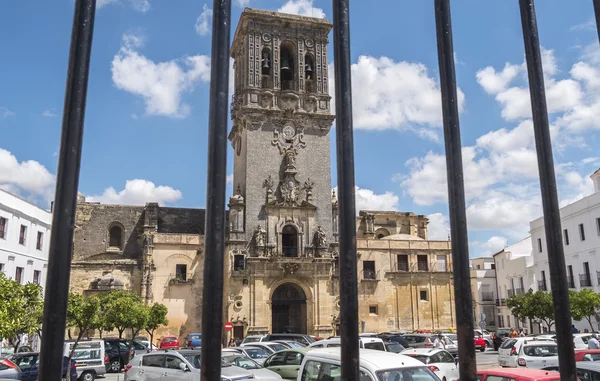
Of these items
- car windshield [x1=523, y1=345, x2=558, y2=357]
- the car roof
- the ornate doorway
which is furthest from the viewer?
the ornate doorway

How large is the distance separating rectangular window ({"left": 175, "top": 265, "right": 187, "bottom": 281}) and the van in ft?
59.6

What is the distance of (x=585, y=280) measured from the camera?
35.4 metres

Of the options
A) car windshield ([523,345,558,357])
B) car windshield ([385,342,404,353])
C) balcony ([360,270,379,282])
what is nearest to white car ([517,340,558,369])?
car windshield ([523,345,558,357])

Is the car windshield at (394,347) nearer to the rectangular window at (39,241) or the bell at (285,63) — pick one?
the rectangular window at (39,241)

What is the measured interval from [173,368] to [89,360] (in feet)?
27.1

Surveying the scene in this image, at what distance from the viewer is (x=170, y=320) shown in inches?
1526

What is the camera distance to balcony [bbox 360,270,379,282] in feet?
140

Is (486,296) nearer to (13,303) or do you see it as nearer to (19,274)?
(19,274)

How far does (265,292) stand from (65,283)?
1383 inches

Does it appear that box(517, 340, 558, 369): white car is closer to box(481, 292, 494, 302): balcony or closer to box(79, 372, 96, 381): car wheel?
box(79, 372, 96, 381): car wheel

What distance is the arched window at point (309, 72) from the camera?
4366 cm

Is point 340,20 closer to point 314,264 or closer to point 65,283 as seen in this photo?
point 65,283

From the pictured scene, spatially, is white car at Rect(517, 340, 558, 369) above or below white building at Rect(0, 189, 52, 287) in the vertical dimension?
below

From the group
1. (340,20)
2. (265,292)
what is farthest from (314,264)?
(340,20)
